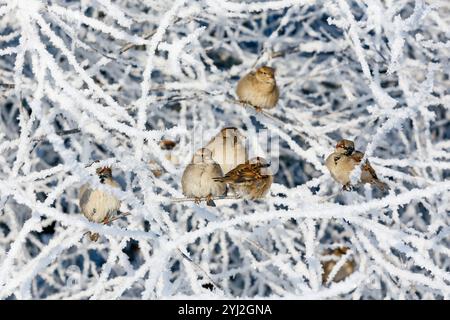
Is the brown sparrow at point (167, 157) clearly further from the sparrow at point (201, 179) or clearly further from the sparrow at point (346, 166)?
the sparrow at point (346, 166)

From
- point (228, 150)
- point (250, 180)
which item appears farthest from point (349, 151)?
point (228, 150)

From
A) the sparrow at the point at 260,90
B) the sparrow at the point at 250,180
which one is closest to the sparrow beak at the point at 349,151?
the sparrow at the point at 250,180

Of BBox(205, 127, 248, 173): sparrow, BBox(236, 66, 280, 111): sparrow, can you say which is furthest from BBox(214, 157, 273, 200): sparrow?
BBox(236, 66, 280, 111): sparrow

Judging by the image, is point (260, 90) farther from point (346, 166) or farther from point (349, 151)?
point (346, 166)

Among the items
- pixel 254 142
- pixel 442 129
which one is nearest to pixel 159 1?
pixel 254 142

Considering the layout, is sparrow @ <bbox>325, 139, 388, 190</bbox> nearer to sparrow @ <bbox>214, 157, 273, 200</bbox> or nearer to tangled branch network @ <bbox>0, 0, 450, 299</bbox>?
tangled branch network @ <bbox>0, 0, 450, 299</bbox>

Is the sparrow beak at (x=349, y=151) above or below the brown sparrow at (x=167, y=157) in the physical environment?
below

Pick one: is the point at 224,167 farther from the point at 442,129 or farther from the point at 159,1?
the point at 442,129
